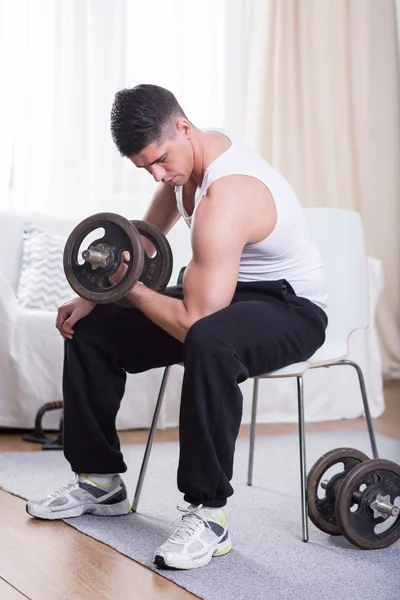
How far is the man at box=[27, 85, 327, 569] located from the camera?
5.33 ft

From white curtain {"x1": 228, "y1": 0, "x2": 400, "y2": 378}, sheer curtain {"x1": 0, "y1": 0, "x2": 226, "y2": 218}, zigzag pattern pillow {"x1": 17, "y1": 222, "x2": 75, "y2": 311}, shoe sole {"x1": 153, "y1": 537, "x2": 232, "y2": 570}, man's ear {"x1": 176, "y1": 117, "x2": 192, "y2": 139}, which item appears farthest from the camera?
white curtain {"x1": 228, "y1": 0, "x2": 400, "y2": 378}

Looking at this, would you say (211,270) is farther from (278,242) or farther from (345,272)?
(345,272)

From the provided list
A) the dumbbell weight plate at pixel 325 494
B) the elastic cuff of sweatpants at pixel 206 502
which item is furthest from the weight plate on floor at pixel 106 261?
the dumbbell weight plate at pixel 325 494

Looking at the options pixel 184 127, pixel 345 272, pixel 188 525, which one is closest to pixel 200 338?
pixel 188 525

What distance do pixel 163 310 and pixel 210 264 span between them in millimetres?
137

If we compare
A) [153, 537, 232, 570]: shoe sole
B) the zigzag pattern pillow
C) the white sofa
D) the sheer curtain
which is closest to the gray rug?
[153, 537, 232, 570]: shoe sole

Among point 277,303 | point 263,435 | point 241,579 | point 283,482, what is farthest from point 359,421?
point 241,579

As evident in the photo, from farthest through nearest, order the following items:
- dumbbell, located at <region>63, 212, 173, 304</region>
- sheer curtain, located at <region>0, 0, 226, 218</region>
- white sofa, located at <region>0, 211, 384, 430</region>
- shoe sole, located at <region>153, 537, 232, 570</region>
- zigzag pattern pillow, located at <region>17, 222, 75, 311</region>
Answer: sheer curtain, located at <region>0, 0, 226, 218</region>
zigzag pattern pillow, located at <region>17, 222, 75, 311</region>
white sofa, located at <region>0, 211, 384, 430</region>
dumbbell, located at <region>63, 212, 173, 304</region>
shoe sole, located at <region>153, 537, 232, 570</region>

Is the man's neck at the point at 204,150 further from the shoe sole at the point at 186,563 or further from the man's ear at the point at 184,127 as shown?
the shoe sole at the point at 186,563

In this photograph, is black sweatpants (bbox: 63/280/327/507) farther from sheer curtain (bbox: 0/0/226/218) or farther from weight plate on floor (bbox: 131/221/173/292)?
sheer curtain (bbox: 0/0/226/218)

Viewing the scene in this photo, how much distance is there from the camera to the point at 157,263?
189 cm

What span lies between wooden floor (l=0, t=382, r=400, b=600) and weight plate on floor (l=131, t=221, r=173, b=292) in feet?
1.82

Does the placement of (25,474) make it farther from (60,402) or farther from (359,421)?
(359,421)

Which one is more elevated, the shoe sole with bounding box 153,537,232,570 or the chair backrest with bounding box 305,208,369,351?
the chair backrest with bounding box 305,208,369,351
